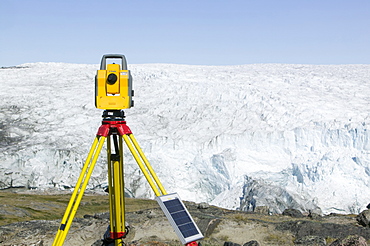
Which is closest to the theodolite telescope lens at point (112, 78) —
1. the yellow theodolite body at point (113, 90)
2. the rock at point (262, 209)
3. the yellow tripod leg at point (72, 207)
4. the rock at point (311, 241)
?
the yellow theodolite body at point (113, 90)

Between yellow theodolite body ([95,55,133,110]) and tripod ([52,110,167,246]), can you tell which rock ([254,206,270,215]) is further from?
yellow theodolite body ([95,55,133,110])

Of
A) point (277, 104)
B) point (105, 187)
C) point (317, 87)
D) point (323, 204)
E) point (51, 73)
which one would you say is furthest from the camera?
point (51, 73)

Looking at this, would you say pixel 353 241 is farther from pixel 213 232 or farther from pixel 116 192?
pixel 213 232

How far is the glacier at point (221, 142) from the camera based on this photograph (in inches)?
788

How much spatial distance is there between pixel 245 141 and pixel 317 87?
11.1 metres

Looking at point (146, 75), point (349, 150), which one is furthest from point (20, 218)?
point (146, 75)

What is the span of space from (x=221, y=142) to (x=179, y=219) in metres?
19.7

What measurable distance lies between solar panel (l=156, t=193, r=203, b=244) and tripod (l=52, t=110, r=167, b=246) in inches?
9.1

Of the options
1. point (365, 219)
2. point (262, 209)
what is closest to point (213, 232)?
point (365, 219)

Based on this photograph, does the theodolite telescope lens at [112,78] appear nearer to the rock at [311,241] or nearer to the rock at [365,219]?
the rock at [311,241]

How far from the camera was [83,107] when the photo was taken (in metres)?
27.8

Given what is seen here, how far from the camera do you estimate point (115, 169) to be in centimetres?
440

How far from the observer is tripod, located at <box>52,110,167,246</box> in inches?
157

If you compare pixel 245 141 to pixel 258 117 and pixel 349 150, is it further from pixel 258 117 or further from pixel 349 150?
pixel 349 150
